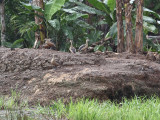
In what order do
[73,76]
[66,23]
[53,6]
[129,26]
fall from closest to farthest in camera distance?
1. [73,76]
2. [129,26]
3. [53,6]
4. [66,23]

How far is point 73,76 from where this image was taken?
5398 mm

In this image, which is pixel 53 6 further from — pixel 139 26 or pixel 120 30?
pixel 139 26

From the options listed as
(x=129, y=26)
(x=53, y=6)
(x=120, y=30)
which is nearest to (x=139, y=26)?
(x=129, y=26)

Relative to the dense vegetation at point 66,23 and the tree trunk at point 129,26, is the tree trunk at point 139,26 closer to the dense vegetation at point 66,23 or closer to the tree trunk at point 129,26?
the tree trunk at point 129,26

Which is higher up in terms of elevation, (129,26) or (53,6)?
(53,6)

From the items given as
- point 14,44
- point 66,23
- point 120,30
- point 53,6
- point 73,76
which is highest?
point 53,6

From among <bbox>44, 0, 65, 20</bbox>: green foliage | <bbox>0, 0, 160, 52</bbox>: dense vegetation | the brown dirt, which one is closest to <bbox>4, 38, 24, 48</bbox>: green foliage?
<bbox>0, 0, 160, 52</bbox>: dense vegetation

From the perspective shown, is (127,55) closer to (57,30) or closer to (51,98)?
(51,98)

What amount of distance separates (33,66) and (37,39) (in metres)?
3.35

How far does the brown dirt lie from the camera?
5242mm

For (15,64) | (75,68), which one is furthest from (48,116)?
(15,64)

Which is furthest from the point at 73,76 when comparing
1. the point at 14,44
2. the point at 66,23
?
the point at 14,44

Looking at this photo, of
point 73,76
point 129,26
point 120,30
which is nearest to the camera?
point 73,76

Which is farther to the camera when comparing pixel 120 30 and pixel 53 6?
pixel 53 6
